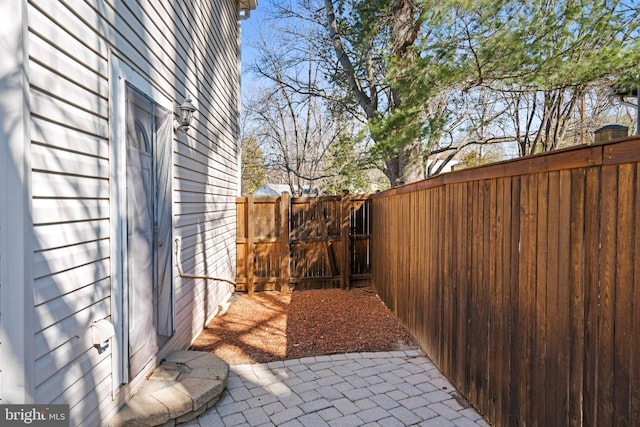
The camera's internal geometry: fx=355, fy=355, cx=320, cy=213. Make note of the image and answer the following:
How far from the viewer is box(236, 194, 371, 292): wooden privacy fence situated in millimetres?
6250

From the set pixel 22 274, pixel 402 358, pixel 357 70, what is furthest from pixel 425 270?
pixel 357 70

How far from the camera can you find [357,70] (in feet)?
25.0

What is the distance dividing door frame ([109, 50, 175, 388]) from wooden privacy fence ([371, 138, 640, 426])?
2425 millimetres

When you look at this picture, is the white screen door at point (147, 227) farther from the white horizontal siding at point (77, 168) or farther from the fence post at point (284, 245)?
the fence post at point (284, 245)

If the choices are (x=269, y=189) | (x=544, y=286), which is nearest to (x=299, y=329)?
(x=544, y=286)

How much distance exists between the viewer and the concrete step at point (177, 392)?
2230 mm

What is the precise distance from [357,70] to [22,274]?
23.8 feet

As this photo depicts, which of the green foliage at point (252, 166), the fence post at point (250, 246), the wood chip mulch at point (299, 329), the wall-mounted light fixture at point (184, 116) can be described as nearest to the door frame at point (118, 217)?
the wall-mounted light fixture at point (184, 116)

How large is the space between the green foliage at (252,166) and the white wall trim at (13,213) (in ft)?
40.5

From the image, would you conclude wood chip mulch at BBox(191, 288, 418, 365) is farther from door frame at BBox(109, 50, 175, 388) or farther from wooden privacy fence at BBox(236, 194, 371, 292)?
door frame at BBox(109, 50, 175, 388)

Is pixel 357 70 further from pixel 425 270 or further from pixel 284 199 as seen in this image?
pixel 425 270

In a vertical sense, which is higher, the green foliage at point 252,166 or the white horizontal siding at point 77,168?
the green foliage at point 252,166

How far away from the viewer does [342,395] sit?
2818mm

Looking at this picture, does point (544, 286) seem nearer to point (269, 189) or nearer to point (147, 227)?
point (147, 227)
